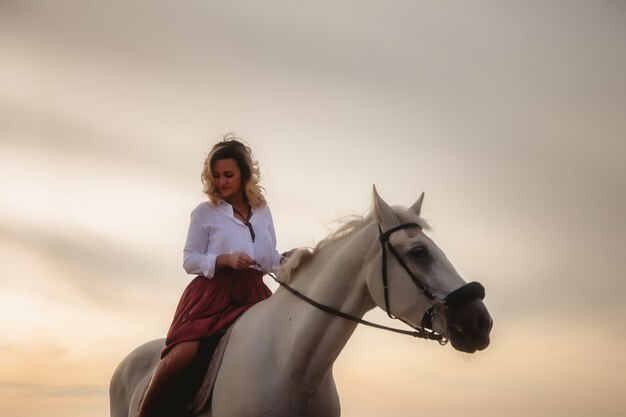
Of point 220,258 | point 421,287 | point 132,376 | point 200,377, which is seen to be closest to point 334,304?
point 421,287

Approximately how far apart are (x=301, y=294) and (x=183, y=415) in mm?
1630

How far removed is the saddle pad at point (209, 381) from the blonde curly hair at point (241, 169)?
165cm

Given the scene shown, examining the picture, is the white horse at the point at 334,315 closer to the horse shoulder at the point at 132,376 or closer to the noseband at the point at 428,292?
the noseband at the point at 428,292

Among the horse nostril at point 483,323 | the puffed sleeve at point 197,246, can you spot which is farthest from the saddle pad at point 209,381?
the horse nostril at point 483,323

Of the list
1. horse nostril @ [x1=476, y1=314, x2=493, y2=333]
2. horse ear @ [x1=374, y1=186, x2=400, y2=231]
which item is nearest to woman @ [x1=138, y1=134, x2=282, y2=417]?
horse ear @ [x1=374, y1=186, x2=400, y2=231]

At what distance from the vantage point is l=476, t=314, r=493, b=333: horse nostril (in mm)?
7094

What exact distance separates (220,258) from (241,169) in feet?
3.72

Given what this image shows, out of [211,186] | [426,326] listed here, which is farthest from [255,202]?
[426,326]

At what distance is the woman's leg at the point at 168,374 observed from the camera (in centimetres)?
823

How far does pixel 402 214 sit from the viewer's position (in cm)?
783

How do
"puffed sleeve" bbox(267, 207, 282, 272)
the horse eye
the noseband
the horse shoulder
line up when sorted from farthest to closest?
the horse shoulder, "puffed sleeve" bbox(267, 207, 282, 272), the horse eye, the noseband

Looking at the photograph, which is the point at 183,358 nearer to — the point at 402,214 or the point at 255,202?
the point at 255,202

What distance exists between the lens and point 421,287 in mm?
7328

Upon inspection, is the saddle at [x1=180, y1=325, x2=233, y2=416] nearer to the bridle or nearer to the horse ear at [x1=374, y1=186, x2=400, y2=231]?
the bridle
